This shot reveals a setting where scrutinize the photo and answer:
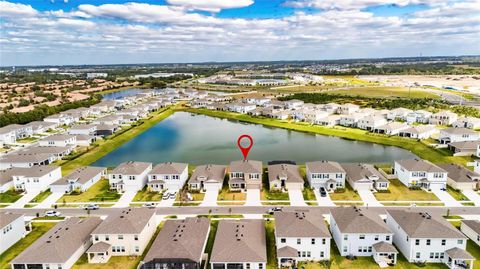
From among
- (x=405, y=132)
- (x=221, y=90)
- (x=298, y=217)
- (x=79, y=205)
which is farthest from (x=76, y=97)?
(x=298, y=217)

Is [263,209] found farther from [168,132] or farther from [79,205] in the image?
[168,132]

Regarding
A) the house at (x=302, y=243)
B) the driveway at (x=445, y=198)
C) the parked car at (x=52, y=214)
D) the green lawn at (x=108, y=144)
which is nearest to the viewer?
the house at (x=302, y=243)

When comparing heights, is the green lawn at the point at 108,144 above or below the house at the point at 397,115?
below

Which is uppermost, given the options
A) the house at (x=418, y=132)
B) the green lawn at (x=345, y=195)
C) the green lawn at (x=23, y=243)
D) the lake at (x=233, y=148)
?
the house at (x=418, y=132)

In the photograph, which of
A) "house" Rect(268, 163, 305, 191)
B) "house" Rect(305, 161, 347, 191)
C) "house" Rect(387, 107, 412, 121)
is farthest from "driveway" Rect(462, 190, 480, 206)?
"house" Rect(387, 107, 412, 121)

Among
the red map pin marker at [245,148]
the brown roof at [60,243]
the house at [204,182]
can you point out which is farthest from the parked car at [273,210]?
the red map pin marker at [245,148]

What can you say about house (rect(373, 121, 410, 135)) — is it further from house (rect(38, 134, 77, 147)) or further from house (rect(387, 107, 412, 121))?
house (rect(38, 134, 77, 147))

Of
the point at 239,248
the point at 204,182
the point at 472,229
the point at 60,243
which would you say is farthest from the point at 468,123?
the point at 60,243

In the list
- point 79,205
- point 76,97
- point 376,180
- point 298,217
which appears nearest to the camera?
point 298,217

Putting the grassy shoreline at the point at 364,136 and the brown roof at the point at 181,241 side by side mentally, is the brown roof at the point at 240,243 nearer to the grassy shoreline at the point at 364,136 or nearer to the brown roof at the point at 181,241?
the brown roof at the point at 181,241
